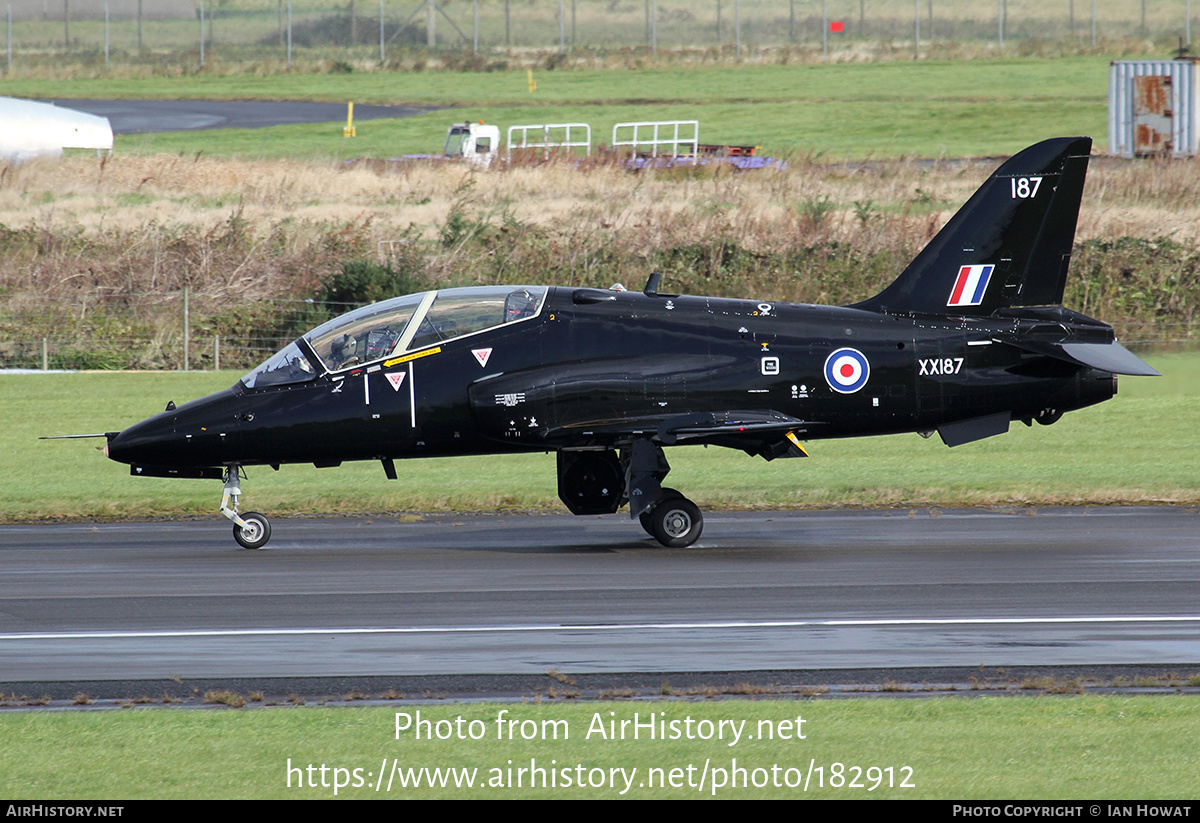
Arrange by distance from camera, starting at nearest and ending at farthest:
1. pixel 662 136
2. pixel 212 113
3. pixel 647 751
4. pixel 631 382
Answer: pixel 647 751 < pixel 631 382 < pixel 662 136 < pixel 212 113

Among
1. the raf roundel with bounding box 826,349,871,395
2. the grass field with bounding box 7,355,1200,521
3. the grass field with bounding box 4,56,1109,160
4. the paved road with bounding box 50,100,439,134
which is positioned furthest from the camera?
the paved road with bounding box 50,100,439,134

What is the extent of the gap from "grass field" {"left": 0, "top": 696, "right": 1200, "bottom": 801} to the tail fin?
8883 mm

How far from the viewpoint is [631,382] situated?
683 inches

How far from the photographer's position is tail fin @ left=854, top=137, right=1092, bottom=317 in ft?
59.8

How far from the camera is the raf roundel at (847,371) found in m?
17.6

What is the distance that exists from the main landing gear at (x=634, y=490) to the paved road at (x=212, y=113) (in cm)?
5201

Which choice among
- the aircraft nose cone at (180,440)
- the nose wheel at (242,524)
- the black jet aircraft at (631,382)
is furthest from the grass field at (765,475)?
the aircraft nose cone at (180,440)

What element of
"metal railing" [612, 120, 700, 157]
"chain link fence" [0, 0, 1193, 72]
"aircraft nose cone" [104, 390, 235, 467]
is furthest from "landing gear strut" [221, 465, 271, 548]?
"chain link fence" [0, 0, 1193, 72]

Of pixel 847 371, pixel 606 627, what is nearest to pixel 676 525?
pixel 847 371

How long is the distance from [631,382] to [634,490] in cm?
127

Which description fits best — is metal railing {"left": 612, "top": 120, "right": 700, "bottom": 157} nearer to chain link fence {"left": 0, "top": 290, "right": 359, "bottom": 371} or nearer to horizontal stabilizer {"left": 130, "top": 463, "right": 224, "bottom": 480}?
chain link fence {"left": 0, "top": 290, "right": 359, "bottom": 371}

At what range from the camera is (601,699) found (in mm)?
10320

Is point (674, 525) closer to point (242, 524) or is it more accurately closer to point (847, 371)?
point (847, 371)

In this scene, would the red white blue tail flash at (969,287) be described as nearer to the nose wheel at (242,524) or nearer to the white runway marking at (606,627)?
the white runway marking at (606,627)
